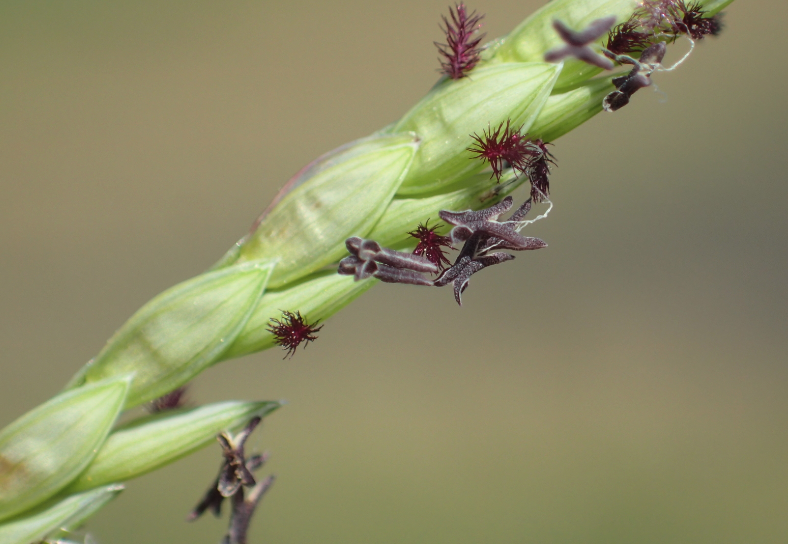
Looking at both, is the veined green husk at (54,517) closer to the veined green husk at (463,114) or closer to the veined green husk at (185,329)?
the veined green husk at (185,329)

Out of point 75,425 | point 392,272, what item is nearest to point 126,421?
point 75,425

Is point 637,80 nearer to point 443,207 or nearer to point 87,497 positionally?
point 443,207

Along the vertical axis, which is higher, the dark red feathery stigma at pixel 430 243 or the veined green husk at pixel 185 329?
the dark red feathery stigma at pixel 430 243

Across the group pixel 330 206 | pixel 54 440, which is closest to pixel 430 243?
pixel 330 206

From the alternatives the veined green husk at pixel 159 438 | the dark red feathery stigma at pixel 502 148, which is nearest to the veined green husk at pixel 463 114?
the dark red feathery stigma at pixel 502 148

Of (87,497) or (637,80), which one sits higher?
(637,80)

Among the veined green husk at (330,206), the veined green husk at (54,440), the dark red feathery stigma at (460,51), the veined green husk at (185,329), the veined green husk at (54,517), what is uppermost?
the dark red feathery stigma at (460,51)

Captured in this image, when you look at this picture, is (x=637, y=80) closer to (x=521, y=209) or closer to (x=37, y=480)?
(x=521, y=209)
